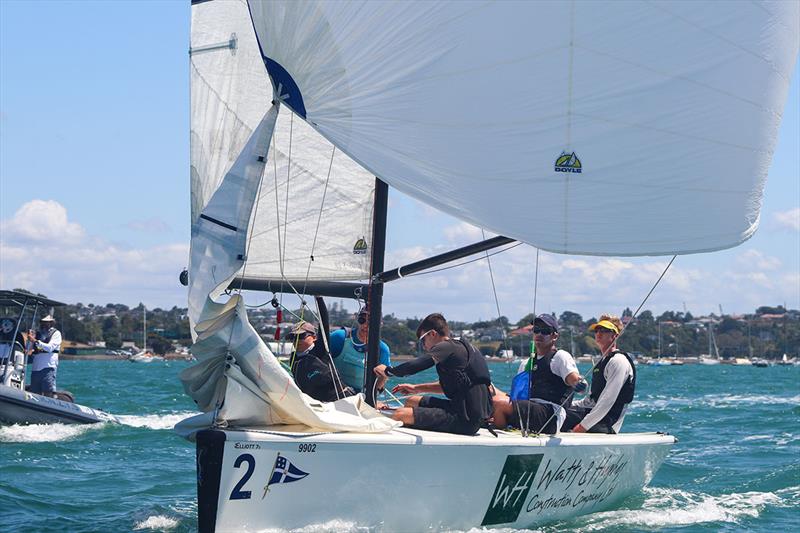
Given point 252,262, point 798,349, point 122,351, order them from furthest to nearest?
point 798,349 → point 122,351 → point 252,262

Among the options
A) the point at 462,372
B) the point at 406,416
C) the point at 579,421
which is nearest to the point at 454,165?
the point at 462,372

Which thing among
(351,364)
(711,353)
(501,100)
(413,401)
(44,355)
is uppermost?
(501,100)

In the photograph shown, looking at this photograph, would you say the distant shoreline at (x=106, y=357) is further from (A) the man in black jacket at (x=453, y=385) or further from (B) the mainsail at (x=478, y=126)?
(B) the mainsail at (x=478, y=126)

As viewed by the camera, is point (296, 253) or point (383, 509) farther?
point (296, 253)

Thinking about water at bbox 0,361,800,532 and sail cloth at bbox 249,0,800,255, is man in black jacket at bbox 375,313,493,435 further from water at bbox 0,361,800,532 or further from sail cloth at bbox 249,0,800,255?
water at bbox 0,361,800,532

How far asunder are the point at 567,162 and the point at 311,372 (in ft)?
8.76

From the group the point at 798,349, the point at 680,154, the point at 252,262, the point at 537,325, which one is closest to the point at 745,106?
the point at 680,154

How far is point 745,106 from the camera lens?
8.70 m

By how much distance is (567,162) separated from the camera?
788 cm

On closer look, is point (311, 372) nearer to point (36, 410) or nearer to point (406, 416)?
point (406, 416)

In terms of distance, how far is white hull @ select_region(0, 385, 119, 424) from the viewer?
1492cm

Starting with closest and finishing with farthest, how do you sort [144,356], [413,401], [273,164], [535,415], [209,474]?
1. [209,474]
2. [413,401]
3. [535,415]
4. [273,164]
5. [144,356]

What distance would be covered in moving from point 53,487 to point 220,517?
421 cm

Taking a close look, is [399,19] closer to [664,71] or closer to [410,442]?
[664,71]
